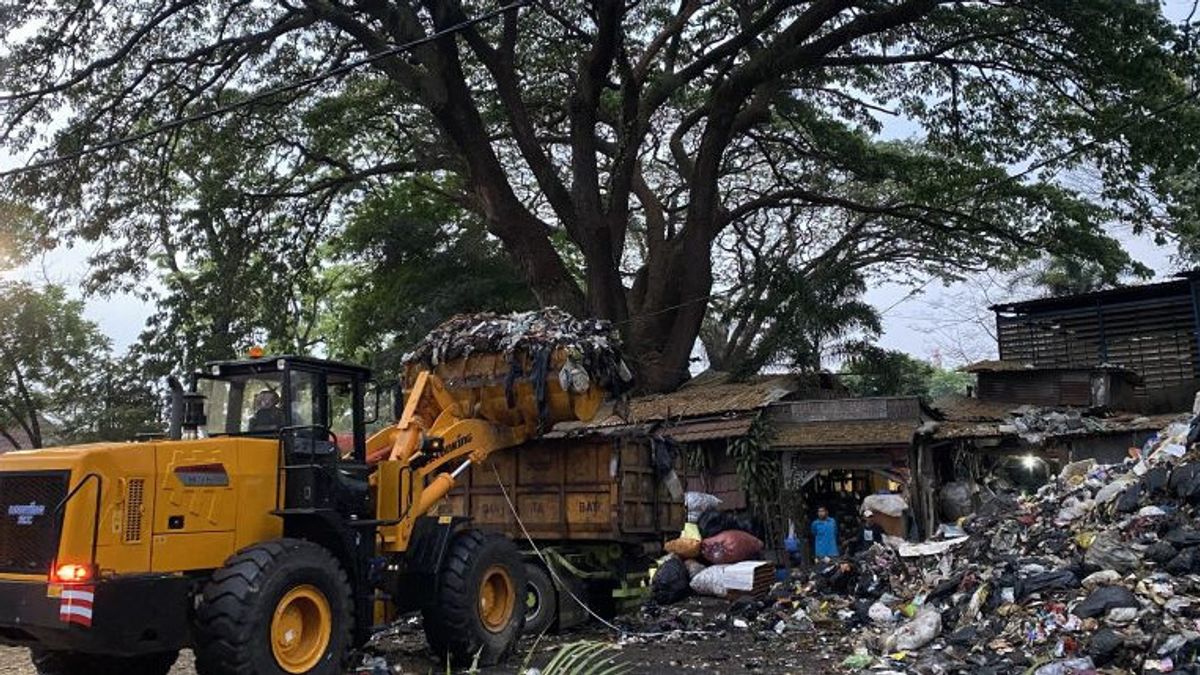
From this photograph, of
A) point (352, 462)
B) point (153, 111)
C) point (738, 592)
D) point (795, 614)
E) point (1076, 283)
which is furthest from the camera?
point (1076, 283)

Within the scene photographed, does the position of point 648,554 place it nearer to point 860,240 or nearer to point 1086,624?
point 1086,624

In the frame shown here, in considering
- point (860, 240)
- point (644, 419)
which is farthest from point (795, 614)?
point (860, 240)

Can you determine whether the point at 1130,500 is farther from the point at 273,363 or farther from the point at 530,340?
the point at 273,363

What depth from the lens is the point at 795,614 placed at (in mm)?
10984

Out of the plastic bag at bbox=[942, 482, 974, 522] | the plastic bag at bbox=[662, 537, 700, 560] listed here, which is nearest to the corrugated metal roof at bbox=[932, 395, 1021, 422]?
the plastic bag at bbox=[942, 482, 974, 522]

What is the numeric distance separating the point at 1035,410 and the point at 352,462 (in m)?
14.2

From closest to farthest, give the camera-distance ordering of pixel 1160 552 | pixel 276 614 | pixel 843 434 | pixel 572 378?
pixel 276 614 < pixel 1160 552 < pixel 572 378 < pixel 843 434

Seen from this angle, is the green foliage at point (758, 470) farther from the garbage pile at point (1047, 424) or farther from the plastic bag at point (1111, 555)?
the plastic bag at point (1111, 555)

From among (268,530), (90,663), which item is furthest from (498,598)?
(90,663)

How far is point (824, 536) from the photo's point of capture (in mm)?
15258

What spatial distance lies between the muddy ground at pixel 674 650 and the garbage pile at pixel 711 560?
1517 mm

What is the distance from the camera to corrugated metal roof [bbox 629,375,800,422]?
57.5 ft

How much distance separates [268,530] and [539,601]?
11.6 feet

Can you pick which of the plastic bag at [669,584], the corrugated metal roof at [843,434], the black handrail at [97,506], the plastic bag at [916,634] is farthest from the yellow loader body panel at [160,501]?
the corrugated metal roof at [843,434]
